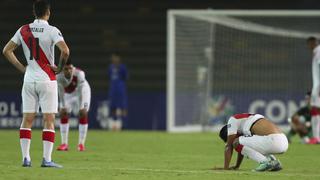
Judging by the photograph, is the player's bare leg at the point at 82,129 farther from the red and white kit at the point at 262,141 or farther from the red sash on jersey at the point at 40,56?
the red and white kit at the point at 262,141

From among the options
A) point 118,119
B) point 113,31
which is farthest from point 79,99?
point 113,31

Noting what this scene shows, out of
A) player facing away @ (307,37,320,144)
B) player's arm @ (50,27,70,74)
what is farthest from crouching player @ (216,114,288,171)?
player facing away @ (307,37,320,144)

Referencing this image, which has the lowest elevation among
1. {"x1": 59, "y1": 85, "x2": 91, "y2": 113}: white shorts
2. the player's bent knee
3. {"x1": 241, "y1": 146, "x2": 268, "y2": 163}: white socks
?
{"x1": 241, "y1": 146, "x2": 268, "y2": 163}: white socks

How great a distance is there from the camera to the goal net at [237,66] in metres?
27.0

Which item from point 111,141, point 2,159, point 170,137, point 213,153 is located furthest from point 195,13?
point 2,159

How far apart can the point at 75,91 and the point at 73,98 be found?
15 cm

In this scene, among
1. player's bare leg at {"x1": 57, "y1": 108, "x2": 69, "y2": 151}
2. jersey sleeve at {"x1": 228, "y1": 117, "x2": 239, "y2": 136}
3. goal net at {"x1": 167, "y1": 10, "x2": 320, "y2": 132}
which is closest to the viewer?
jersey sleeve at {"x1": 228, "y1": 117, "x2": 239, "y2": 136}

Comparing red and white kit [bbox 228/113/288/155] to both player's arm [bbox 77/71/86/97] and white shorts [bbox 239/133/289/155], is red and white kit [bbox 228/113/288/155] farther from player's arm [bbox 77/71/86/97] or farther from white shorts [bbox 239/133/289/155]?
player's arm [bbox 77/71/86/97]

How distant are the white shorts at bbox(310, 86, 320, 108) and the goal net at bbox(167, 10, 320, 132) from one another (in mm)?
→ 5566

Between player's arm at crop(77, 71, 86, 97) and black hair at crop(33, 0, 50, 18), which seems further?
player's arm at crop(77, 71, 86, 97)

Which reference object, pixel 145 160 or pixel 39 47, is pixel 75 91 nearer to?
pixel 145 160

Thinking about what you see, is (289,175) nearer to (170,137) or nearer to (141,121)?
(170,137)

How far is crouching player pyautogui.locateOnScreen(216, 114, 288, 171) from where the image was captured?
42.8 feet

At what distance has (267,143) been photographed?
43.0 feet
